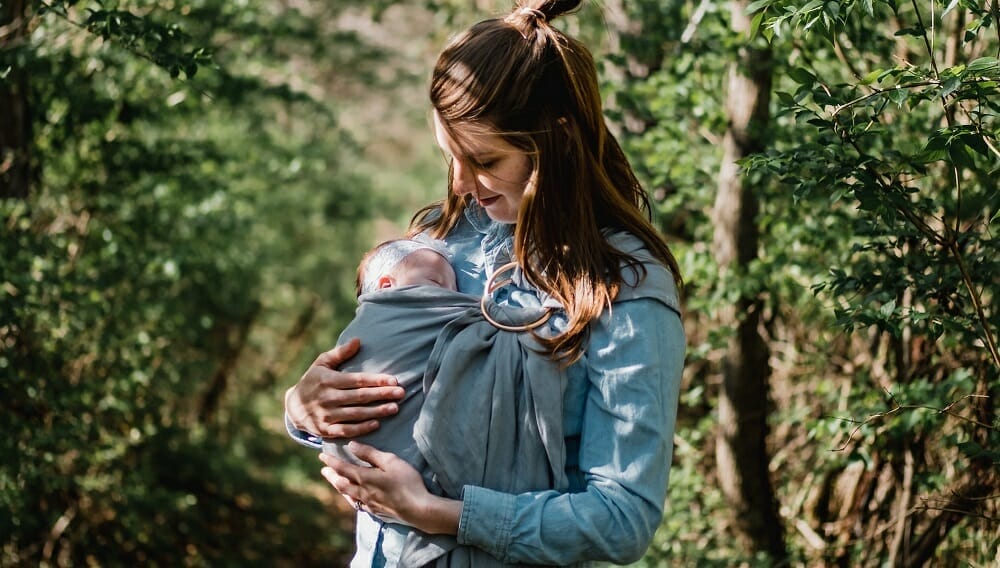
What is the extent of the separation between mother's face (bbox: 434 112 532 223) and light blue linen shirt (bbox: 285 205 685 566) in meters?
0.25

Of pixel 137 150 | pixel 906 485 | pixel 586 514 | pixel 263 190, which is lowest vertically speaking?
pixel 586 514

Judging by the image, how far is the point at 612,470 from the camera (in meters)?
1.50

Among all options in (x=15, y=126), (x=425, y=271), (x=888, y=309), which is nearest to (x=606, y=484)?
(x=425, y=271)

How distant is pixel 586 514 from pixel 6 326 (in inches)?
104

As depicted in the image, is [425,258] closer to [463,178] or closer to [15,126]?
[463,178]

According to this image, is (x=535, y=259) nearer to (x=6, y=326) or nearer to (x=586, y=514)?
(x=586, y=514)

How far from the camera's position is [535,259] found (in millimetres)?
1630

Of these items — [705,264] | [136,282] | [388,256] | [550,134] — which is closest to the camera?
[550,134]

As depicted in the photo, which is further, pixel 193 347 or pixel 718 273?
pixel 193 347

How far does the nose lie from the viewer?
1.66m

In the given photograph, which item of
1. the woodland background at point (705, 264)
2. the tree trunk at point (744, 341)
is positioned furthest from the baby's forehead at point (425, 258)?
the tree trunk at point (744, 341)

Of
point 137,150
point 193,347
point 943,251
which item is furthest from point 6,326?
point 943,251

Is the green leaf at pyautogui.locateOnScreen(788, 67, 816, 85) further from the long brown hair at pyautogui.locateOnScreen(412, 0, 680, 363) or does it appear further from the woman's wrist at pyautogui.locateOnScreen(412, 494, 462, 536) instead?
the woman's wrist at pyautogui.locateOnScreen(412, 494, 462, 536)

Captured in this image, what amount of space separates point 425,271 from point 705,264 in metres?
1.44
